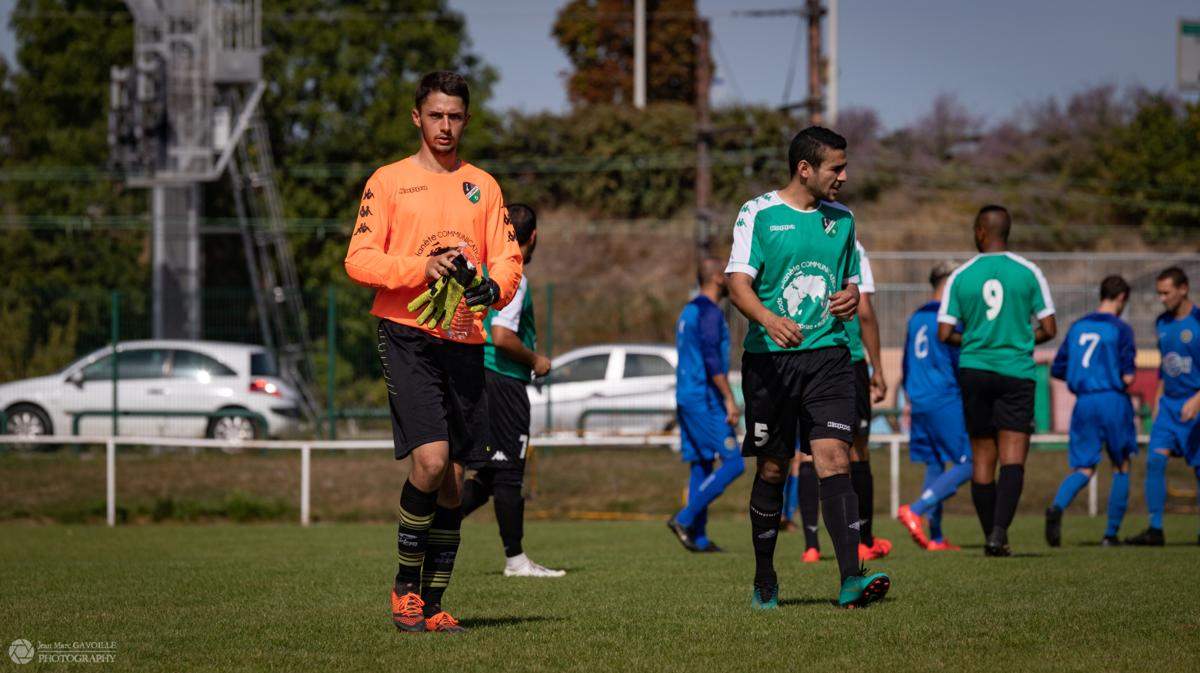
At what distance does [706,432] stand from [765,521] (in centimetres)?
424

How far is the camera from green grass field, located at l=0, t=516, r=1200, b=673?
517 centimetres

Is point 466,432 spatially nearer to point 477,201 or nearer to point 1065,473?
point 477,201

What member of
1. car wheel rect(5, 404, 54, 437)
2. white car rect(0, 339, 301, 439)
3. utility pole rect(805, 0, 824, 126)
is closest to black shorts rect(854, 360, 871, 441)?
white car rect(0, 339, 301, 439)

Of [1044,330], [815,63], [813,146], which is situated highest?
[815,63]

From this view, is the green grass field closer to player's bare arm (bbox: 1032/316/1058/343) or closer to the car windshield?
player's bare arm (bbox: 1032/316/1058/343)

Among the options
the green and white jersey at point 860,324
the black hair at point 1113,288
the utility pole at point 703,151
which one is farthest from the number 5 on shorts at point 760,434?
the utility pole at point 703,151

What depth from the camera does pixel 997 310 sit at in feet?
31.5

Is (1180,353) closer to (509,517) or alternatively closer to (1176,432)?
(1176,432)

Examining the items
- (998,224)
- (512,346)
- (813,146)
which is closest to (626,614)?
(813,146)

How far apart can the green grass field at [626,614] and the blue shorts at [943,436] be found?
863 millimetres

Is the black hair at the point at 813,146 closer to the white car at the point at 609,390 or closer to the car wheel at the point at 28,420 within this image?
the white car at the point at 609,390

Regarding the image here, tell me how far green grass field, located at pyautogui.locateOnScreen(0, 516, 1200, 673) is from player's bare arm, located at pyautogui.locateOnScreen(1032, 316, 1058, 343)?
1458 mm

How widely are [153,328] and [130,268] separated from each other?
54.4ft

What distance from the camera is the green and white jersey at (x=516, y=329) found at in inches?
350
